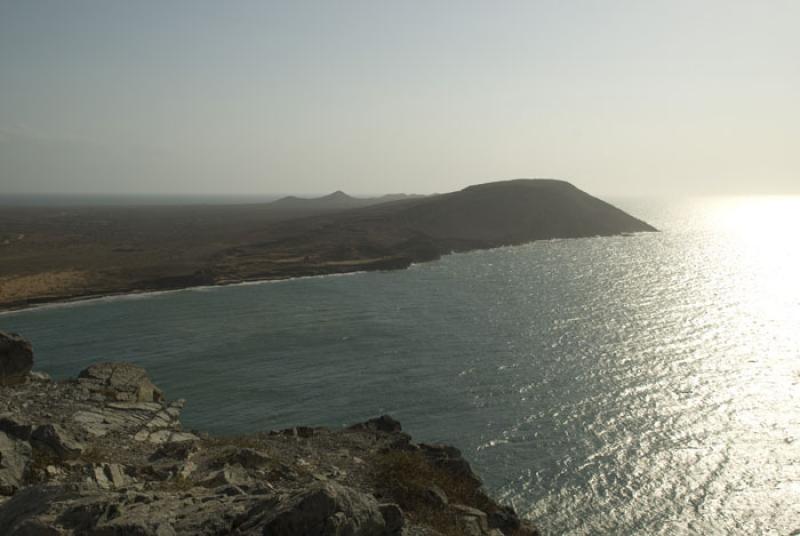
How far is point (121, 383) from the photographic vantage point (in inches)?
1153

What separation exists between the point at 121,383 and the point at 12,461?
44.0 feet

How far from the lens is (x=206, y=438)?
23453 mm

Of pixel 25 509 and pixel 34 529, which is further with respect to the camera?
pixel 25 509

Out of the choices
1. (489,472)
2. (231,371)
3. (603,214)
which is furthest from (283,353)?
(603,214)

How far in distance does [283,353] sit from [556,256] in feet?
228

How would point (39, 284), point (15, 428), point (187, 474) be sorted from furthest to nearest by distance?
point (39, 284) → point (15, 428) → point (187, 474)

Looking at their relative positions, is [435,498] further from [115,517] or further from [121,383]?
[121,383]

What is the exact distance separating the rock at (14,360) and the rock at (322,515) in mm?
23826

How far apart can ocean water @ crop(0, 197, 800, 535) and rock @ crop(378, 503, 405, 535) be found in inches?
382

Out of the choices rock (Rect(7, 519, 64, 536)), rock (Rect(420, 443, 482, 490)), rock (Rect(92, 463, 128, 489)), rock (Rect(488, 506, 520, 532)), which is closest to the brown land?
rock (Rect(92, 463, 128, 489))

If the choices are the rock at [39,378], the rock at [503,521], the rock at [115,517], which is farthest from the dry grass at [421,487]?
the rock at [39,378]

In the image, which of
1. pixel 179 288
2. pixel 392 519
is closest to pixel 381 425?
pixel 392 519

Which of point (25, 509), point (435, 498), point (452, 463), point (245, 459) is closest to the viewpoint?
point (25, 509)

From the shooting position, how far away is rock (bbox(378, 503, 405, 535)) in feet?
44.1
